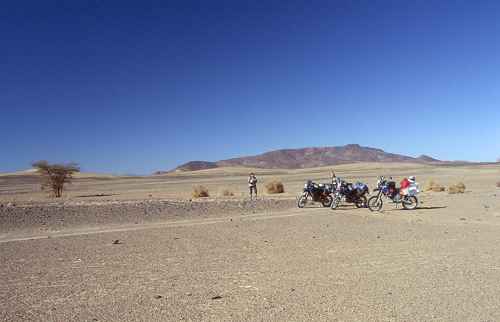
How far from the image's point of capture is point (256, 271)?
893 cm

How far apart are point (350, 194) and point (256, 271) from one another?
1483 cm

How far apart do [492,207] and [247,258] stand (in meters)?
15.4

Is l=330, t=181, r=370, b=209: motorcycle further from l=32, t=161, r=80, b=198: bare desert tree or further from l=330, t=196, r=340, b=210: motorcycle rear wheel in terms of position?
l=32, t=161, r=80, b=198: bare desert tree

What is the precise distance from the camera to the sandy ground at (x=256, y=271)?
648cm

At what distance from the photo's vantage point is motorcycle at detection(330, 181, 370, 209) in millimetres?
22858

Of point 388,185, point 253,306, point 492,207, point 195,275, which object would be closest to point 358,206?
point 388,185

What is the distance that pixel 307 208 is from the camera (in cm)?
2384

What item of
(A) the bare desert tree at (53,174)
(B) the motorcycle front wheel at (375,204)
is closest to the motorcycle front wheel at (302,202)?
(B) the motorcycle front wheel at (375,204)

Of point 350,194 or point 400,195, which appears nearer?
point 400,195

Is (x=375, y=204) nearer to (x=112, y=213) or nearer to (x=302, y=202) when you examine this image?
(x=302, y=202)

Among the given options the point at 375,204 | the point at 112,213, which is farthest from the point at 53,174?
the point at 375,204

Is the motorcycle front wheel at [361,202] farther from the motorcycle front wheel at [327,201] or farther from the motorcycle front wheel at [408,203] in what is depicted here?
the motorcycle front wheel at [408,203]

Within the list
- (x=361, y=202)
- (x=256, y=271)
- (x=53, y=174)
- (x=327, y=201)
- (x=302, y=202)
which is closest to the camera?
(x=256, y=271)

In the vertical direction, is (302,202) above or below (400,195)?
below
